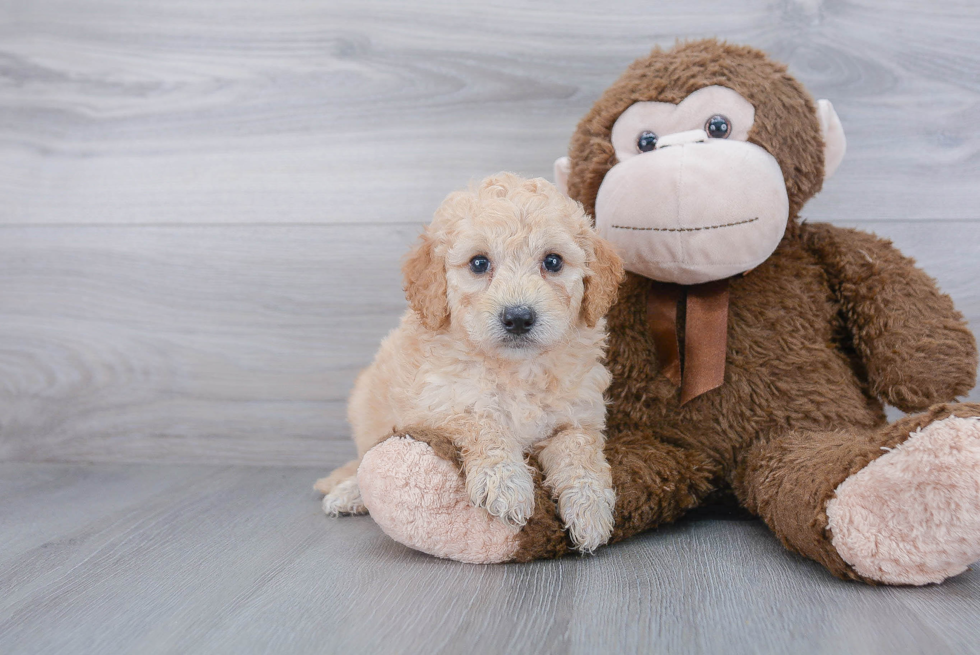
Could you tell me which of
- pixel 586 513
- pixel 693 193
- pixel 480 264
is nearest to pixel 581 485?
pixel 586 513

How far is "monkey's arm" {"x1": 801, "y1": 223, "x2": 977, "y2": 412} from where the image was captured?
4.09ft

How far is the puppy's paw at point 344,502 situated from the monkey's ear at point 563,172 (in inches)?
29.1

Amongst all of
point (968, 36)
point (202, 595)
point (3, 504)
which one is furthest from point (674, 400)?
point (3, 504)

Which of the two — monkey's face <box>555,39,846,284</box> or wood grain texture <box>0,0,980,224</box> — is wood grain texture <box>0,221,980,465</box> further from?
monkey's face <box>555,39,846,284</box>

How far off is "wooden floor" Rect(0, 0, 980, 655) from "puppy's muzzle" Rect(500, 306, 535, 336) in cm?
54

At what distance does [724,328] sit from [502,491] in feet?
1.71

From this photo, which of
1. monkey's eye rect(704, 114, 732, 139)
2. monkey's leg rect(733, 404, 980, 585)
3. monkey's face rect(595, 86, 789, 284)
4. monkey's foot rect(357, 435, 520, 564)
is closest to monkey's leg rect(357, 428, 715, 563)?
monkey's foot rect(357, 435, 520, 564)

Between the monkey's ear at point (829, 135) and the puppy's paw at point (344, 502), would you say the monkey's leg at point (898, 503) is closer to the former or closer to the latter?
the monkey's ear at point (829, 135)

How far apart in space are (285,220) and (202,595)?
1056 mm

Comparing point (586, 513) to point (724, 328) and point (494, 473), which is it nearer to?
point (494, 473)

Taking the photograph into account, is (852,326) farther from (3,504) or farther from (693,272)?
(3,504)

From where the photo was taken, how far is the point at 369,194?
188 centimetres

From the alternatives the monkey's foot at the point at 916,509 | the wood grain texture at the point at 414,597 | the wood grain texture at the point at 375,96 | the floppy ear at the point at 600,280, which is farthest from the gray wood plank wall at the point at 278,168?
the monkey's foot at the point at 916,509

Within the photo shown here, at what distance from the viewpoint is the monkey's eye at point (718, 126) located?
4.22ft
